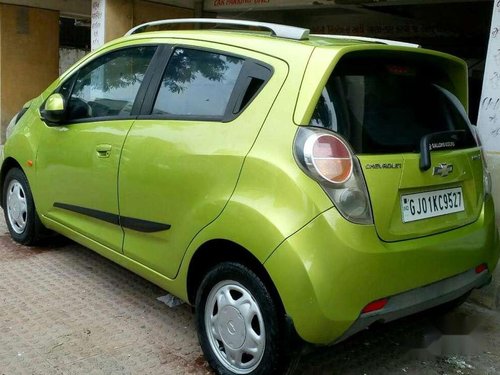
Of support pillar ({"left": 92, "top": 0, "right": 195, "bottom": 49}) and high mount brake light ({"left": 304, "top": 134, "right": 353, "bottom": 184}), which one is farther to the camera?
support pillar ({"left": 92, "top": 0, "right": 195, "bottom": 49})

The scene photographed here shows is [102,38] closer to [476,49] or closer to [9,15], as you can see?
[9,15]

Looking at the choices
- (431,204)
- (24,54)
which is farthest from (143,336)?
(24,54)

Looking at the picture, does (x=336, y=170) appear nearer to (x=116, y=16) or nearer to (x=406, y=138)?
(x=406, y=138)

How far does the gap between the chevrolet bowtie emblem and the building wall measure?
380 inches

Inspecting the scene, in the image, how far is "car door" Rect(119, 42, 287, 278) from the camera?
256 cm

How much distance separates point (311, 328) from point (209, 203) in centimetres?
77

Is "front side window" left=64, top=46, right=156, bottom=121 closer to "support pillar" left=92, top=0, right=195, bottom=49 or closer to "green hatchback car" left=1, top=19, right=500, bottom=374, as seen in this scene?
"green hatchback car" left=1, top=19, right=500, bottom=374

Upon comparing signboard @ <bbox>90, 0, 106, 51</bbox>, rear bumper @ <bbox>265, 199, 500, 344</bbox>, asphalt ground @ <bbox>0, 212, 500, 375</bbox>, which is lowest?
Result: asphalt ground @ <bbox>0, 212, 500, 375</bbox>

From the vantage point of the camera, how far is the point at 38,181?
13.5ft

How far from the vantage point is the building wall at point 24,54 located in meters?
10.2

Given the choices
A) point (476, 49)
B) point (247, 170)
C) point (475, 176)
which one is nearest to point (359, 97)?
point (247, 170)

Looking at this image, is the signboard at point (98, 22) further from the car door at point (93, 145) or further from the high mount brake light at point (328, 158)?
the high mount brake light at point (328, 158)

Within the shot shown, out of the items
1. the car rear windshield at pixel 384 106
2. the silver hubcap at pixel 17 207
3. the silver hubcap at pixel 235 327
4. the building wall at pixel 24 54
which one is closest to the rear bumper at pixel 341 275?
the silver hubcap at pixel 235 327

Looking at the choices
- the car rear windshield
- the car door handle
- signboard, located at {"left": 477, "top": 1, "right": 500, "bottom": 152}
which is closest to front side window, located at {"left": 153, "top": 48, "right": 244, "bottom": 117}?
the car door handle
